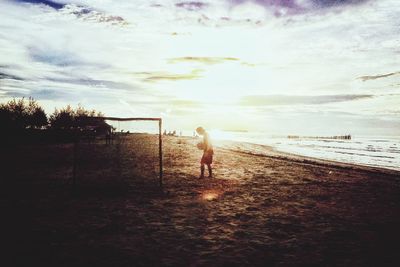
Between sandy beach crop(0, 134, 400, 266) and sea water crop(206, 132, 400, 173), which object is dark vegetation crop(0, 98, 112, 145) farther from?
sea water crop(206, 132, 400, 173)

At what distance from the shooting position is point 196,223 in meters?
8.70

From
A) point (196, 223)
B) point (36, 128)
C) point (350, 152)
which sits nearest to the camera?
point (196, 223)

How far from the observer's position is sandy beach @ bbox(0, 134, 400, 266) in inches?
251

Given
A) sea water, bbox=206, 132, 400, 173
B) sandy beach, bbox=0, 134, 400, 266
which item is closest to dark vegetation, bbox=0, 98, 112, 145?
sandy beach, bbox=0, 134, 400, 266

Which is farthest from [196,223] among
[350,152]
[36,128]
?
[36,128]

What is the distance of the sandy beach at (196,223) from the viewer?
6.39 meters

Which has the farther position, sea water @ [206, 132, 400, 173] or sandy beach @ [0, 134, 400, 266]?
sea water @ [206, 132, 400, 173]

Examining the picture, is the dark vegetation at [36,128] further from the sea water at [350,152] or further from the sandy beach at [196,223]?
the sea water at [350,152]

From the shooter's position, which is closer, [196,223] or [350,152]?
[196,223]

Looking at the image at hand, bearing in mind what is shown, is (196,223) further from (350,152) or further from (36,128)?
(36,128)

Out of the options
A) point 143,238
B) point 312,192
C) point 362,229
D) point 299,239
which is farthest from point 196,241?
point 312,192

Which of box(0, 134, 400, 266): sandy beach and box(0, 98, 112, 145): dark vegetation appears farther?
box(0, 98, 112, 145): dark vegetation

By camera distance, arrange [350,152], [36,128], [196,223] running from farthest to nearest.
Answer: [36,128] → [350,152] → [196,223]

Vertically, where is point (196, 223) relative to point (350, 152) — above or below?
above
